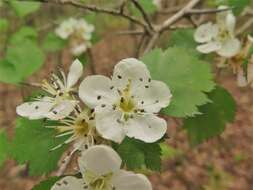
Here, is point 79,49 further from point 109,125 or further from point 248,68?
point 109,125

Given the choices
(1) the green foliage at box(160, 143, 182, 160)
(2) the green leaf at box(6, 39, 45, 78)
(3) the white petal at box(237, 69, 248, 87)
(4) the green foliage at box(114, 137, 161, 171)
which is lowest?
(1) the green foliage at box(160, 143, 182, 160)

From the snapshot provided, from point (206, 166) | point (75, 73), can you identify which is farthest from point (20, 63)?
point (206, 166)

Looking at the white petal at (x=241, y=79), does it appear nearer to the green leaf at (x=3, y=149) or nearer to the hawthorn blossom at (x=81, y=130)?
the hawthorn blossom at (x=81, y=130)

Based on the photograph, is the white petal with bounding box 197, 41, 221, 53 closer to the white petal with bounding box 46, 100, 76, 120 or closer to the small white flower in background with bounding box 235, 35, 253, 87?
the small white flower in background with bounding box 235, 35, 253, 87

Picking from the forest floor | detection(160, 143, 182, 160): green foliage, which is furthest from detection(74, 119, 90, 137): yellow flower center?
the forest floor

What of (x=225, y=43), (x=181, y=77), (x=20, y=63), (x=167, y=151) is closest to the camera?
(x=181, y=77)

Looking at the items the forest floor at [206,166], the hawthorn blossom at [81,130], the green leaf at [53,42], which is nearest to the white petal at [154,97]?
the hawthorn blossom at [81,130]

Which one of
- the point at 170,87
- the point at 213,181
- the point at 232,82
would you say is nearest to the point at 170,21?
the point at 170,87
